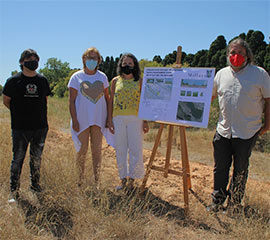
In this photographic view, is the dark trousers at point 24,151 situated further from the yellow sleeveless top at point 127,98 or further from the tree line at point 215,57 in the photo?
the tree line at point 215,57

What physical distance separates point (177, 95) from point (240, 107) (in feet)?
2.46

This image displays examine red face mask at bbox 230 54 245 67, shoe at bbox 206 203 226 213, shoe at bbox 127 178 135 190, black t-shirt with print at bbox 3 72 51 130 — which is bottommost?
shoe at bbox 206 203 226 213

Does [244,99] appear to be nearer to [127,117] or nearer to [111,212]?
[127,117]

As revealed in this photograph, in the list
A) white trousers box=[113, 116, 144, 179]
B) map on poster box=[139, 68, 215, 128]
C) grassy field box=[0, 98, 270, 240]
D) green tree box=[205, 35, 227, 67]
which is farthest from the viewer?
green tree box=[205, 35, 227, 67]

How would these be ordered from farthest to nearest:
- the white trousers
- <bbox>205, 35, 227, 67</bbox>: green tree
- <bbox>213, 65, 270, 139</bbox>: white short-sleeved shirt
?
<bbox>205, 35, 227, 67</bbox>: green tree
the white trousers
<bbox>213, 65, 270, 139</bbox>: white short-sleeved shirt

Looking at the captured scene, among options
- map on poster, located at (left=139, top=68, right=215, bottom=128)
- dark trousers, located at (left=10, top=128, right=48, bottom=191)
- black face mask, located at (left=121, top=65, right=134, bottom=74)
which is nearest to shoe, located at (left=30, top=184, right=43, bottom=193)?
dark trousers, located at (left=10, top=128, right=48, bottom=191)

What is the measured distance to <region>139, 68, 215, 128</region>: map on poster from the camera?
3139 mm

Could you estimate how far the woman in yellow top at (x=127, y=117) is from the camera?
3693 mm

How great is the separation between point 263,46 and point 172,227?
14442mm

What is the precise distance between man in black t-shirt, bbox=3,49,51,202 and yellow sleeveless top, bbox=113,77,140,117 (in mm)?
975

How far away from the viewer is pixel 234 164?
3.30m

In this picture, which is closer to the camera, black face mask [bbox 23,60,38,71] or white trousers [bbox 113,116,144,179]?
black face mask [bbox 23,60,38,71]

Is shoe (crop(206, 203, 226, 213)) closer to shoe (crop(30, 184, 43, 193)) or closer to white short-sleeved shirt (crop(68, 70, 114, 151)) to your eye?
white short-sleeved shirt (crop(68, 70, 114, 151))

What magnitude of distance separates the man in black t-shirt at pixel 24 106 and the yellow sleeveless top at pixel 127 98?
98cm
